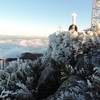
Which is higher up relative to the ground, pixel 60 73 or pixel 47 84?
pixel 60 73

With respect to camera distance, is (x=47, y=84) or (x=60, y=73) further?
(x=60, y=73)

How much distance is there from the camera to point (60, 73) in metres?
9.78

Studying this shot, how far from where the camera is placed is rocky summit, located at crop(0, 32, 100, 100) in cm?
836

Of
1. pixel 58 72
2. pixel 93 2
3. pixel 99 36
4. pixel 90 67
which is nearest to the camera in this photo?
pixel 90 67

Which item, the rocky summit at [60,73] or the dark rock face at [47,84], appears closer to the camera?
the rocky summit at [60,73]

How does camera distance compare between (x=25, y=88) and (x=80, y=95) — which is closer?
(x=80, y=95)

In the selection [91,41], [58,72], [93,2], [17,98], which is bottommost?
[17,98]

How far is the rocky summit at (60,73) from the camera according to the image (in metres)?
8.36

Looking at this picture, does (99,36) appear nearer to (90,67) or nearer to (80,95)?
(90,67)

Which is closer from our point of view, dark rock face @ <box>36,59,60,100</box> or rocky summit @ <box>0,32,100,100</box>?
rocky summit @ <box>0,32,100,100</box>

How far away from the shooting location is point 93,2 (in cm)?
1836

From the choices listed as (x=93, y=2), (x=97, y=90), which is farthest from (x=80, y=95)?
(x=93, y=2)

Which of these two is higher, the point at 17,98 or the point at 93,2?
the point at 93,2

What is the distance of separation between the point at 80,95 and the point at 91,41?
255cm
